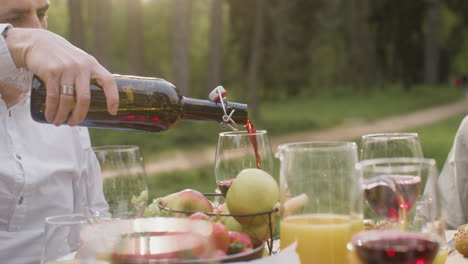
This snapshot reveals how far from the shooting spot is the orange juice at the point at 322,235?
1.49m

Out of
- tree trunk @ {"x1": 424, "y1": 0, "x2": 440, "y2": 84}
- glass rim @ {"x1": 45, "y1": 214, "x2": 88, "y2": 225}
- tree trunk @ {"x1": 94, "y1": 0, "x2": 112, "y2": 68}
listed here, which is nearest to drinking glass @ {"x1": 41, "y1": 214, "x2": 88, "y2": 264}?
glass rim @ {"x1": 45, "y1": 214, "x2": 88, "y2": 225}

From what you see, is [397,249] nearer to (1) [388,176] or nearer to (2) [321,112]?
(1) [388,176]

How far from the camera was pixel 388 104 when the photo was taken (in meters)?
26.8

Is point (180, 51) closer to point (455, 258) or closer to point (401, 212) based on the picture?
point (455, 258)

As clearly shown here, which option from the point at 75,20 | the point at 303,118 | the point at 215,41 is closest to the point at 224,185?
the point at 75,20

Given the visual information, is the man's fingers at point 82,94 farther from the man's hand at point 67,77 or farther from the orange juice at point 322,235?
the orange juice at point 322,235

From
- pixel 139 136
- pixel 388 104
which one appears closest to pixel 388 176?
pixel 139 136

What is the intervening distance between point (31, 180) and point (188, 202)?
1.00 meters

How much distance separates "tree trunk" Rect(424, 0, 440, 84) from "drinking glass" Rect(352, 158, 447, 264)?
34155mm

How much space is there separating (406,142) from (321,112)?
2335cm

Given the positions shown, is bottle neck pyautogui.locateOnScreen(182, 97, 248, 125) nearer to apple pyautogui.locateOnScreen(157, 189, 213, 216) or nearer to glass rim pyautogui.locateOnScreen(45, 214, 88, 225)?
apple pyautogui.locateOnScreen(157, 189, 213, 216)

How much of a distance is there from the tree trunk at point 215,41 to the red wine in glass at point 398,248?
15894 mm

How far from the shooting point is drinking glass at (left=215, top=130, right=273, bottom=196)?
6.51 ft

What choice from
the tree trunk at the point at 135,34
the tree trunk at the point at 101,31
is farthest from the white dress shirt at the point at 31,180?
the tree trunk at the point at 135,34
